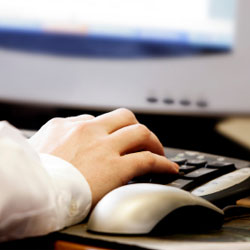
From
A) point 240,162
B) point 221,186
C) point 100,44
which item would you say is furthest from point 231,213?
point 100,44

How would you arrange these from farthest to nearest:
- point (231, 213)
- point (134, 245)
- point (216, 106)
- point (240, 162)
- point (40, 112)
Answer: point (40, 112) → point (216, 106) → point (240, 162) → point (231, 213) → point (134, 245)

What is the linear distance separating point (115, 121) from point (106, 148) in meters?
0.05

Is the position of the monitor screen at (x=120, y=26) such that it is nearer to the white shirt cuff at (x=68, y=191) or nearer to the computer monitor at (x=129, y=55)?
the computer monitor at (x=129, y=55)

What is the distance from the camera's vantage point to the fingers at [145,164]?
560 millimetres

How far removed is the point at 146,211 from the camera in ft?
1.47

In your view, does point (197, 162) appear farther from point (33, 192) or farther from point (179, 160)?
point (33, 192)

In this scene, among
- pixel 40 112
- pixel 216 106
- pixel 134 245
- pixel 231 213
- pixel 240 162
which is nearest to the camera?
pixel 134 245

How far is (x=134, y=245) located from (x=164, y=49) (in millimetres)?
560

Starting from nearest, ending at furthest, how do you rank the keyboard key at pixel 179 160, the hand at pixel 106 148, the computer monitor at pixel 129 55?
the hand at pixel 106 148 < the keyboard key at pixel 179 160 < the computer monitor at pixel 129 55

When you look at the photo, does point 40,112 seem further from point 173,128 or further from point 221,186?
point 221,186

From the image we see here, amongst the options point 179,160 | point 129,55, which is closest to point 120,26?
point 129,55

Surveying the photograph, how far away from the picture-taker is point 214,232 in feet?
1.62

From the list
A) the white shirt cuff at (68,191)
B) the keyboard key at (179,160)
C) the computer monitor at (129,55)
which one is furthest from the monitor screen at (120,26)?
the white shirt cuff at (68,191)

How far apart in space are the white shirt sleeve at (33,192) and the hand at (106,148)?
0.12ft
